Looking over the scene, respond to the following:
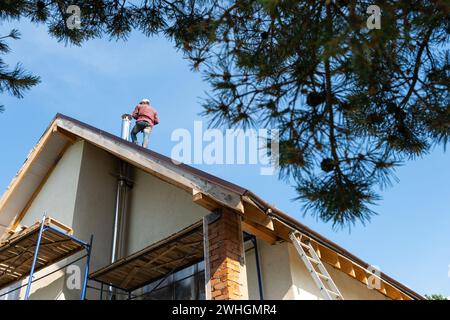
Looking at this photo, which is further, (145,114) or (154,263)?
(145,114)

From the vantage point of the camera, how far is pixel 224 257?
5.46 meters

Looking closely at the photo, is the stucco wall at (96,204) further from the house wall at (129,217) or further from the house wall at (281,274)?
the house wall at (281,274)

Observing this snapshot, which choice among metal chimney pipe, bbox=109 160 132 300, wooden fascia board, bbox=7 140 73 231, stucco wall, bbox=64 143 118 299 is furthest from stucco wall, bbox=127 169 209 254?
wooden fascia board, bbox=7 140 73 231

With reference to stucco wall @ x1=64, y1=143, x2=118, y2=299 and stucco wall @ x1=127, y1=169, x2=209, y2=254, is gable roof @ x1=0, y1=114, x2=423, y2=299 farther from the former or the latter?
stucco wall @ x1=127, y1=169, x2=209, y2=254

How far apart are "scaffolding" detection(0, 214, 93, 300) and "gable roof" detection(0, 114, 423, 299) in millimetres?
1562

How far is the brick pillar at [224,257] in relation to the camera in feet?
17.4

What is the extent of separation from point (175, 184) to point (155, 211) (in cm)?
287

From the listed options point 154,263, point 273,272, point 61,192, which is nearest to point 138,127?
point 61,192

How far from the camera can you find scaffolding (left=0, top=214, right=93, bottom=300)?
727 centimetres

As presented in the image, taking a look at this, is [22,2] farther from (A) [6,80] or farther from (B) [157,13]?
(B) [157,13]

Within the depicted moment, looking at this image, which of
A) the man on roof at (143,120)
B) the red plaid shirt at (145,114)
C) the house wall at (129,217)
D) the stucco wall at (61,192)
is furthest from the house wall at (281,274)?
the red plaid shirt at (145,114)

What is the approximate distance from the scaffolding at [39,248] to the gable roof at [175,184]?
1562 mm

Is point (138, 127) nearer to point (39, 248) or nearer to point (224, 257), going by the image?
point (39, 248)

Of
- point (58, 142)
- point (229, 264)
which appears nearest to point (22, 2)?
point (229, 264)
